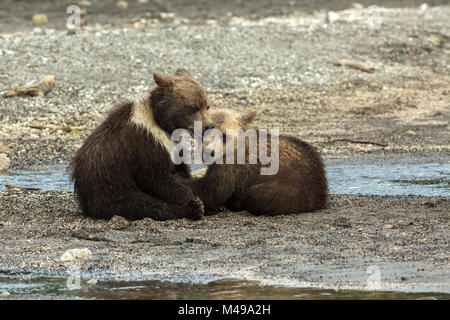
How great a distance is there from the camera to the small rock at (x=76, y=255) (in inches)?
287

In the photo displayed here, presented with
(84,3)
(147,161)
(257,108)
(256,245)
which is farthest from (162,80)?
(84,3)

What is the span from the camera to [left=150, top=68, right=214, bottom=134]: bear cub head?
8.40m

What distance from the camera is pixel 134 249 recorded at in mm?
7527

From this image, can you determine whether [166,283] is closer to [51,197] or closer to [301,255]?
[301,255]

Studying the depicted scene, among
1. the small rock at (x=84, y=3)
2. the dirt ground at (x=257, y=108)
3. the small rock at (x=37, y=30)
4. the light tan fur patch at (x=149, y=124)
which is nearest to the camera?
the dirt ground at (x=257, y=108)

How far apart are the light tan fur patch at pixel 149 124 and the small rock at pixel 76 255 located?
4.79ft

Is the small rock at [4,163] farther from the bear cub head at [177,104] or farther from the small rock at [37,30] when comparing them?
the small rock at [37,30]

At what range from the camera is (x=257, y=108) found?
1487 centimetres

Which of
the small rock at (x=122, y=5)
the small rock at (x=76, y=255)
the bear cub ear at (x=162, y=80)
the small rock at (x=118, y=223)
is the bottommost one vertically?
the small rock at (x=76, y=255)

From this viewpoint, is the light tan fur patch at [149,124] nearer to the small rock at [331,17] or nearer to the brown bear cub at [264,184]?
the brown bear cub at [264,184]

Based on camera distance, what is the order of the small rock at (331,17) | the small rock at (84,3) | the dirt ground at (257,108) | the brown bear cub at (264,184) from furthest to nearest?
the small rock at (84,3) < the small rock at (331,17) < the brown bear cub at (264,184) < the dirt ground at (257,108)

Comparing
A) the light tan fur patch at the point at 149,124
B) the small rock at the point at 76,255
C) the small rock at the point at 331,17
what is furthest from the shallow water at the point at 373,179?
the small rock at the point at 331,17

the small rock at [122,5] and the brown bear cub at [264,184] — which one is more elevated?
the small rock at [122,5]

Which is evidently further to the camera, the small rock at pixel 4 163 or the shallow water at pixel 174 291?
the small rock at pixel 4 163
